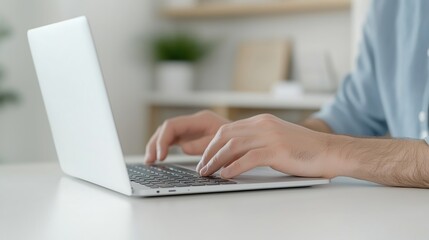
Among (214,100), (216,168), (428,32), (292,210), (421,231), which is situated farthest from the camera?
(214,100)

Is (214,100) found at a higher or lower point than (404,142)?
lower

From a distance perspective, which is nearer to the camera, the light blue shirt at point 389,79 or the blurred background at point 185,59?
the light blue shirt at point 389,79

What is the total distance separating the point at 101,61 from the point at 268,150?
2.77 meters

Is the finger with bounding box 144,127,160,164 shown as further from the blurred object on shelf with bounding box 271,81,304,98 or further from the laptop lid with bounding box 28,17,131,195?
the blurred object on shelf with bounding box 271,81,304,98

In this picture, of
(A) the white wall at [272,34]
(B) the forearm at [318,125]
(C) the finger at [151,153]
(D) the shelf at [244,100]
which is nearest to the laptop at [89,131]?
(C) the finger at [151,153]

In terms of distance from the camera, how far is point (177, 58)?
12.5ft

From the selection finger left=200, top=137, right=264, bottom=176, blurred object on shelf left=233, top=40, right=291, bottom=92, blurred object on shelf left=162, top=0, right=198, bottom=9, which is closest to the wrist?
finger left=200, top=137, right=264, bottom=176

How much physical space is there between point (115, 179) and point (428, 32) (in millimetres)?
951

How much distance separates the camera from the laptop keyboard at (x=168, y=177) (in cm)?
95

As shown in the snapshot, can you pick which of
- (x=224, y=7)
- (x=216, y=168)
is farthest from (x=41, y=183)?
(x=224, y=7)

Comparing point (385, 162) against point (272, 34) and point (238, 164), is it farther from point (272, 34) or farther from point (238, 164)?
point (272, 34)

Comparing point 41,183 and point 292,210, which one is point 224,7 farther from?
point 292,210

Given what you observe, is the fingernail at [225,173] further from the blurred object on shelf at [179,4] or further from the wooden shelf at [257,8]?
the blurred object on shelf at [179,4]

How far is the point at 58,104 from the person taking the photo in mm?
1054
